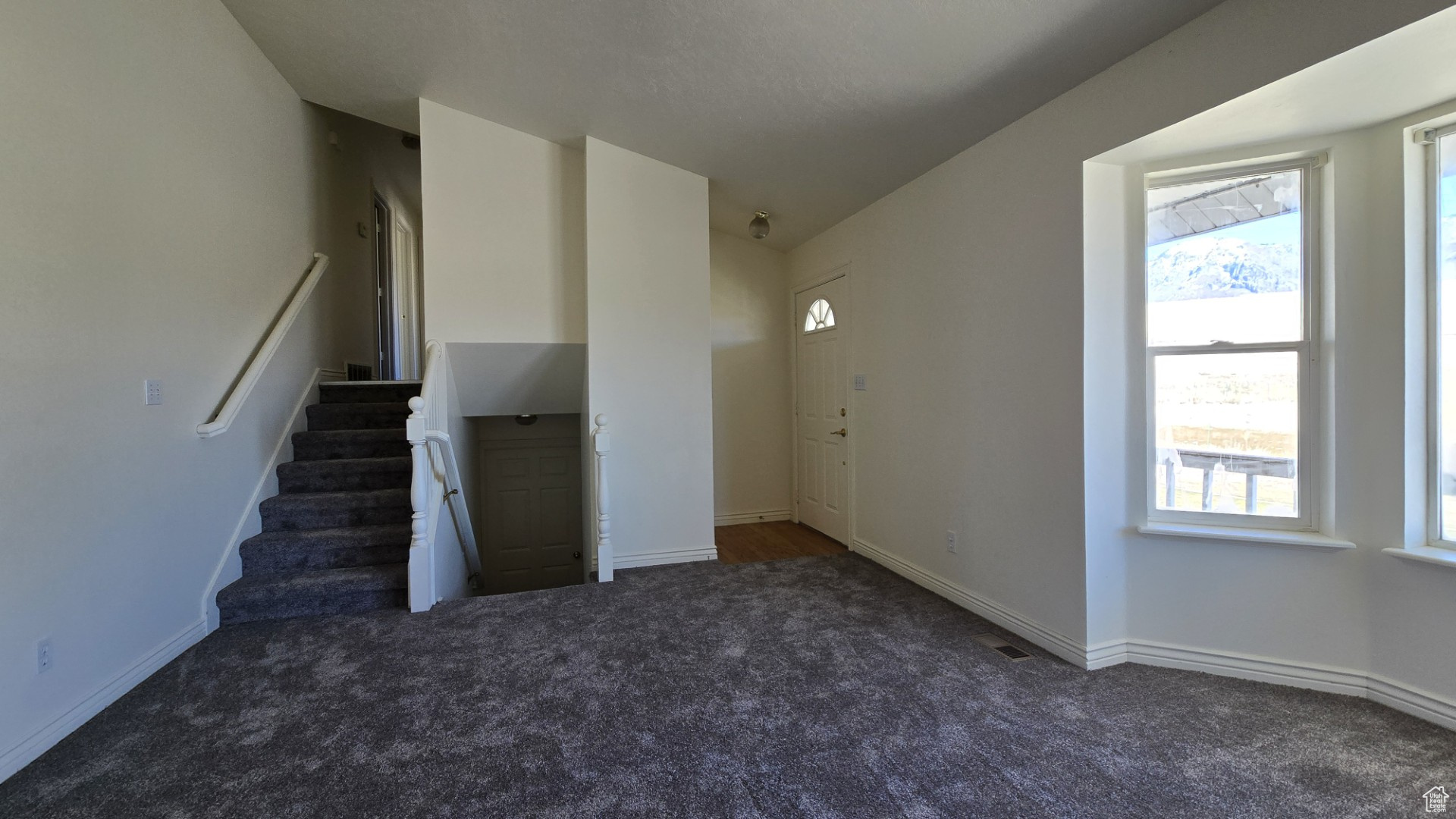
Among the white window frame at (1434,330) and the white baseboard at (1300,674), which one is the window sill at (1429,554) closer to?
the white window frame at (1434,330)

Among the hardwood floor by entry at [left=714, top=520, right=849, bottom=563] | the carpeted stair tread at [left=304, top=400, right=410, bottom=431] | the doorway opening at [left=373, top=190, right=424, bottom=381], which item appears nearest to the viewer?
the carpeted stair tread at [left=304, top=400, right=410, bottom=431]

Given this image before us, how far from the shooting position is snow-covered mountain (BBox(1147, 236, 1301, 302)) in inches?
89.5

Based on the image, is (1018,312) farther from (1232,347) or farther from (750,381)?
(750,381)

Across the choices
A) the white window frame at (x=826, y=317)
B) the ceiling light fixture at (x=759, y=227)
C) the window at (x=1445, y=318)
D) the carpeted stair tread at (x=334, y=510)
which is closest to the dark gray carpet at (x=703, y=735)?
the carpeted stair tread at (x=334, y=510)

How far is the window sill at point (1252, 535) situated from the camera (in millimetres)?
2158

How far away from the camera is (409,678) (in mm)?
2303

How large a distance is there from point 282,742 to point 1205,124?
3938mm

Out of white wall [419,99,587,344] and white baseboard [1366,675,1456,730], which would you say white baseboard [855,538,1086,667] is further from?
white wall [419,99,587,344]

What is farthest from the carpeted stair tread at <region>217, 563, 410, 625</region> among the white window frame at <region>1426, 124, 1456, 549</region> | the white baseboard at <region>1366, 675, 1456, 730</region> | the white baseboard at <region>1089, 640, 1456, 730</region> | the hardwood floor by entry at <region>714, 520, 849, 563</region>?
the white window frame at <region>1426, 124, 1456, 549</region>

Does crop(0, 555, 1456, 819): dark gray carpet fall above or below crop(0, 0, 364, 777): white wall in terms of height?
below

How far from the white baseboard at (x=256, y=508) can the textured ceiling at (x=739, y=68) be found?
210cm

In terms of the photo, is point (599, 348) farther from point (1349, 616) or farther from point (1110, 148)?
point (1349, 616)

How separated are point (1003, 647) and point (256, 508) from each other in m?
4.10

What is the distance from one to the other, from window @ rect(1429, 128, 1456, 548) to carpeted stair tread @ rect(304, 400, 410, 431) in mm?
5273
